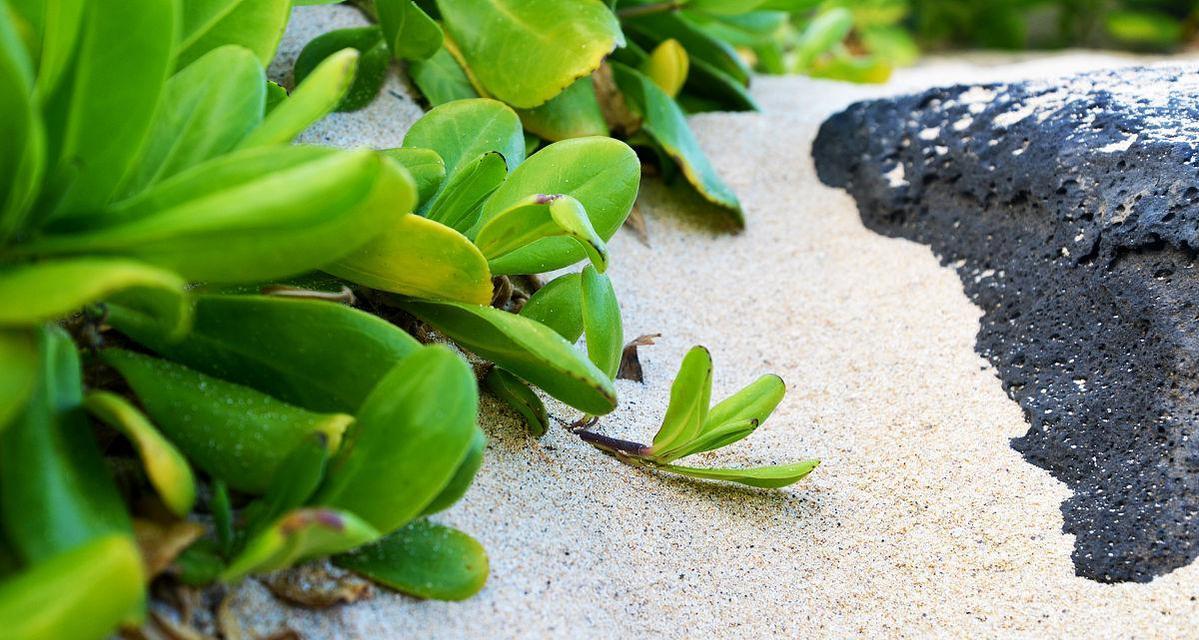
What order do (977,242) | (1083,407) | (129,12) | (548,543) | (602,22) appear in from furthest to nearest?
1. (977,242)
2. (602,22)
3. (1083,407)
4. (548,543)
5. (129,12)

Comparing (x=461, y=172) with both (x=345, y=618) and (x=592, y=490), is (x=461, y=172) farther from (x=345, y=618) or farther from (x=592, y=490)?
(x=345, y=618)

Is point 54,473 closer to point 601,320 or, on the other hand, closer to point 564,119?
point 601,320

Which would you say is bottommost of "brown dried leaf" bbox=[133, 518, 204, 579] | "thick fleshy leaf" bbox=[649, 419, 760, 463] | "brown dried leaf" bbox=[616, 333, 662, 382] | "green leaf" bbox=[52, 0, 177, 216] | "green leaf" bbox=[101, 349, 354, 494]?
"brown dried leaf" bbox=[616, 333, 662, 382]

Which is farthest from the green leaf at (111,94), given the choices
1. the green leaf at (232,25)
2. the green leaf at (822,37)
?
the green leaf at (822,37)

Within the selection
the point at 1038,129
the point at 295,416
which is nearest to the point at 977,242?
the point at 1038,129

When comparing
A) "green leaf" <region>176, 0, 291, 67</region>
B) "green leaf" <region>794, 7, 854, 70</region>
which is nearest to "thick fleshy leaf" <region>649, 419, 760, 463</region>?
"green leaf" <region>176, 0, 291, 67</region>

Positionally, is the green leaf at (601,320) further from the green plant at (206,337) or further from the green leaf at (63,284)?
the green leaf at (63,284)

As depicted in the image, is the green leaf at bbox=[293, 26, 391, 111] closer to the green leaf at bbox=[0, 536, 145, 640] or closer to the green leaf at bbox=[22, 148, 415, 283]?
the green leaf at bbox=[22, 148, 415, 283]
